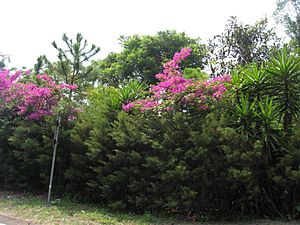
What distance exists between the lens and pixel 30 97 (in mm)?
11461

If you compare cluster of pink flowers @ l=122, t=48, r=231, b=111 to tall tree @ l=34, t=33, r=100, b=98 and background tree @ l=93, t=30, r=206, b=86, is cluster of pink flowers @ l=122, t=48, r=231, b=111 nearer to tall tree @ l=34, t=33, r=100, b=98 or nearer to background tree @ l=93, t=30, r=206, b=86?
tall tree @ l=34, t=33, r=100, b=98

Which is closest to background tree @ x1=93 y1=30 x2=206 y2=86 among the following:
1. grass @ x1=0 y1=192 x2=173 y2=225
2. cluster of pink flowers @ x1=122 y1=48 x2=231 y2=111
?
cluster of pink flowers @ x1=122 y1=48 x2=231 y2=111

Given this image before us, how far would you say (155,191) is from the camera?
792cm

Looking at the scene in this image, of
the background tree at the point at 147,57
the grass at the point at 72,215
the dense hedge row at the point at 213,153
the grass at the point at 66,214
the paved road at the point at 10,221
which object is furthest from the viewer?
the background tree at the point at 147,57

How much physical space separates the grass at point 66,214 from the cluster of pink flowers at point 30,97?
3.21 metres

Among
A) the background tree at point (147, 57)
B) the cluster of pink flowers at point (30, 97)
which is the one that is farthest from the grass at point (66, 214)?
the background tree at point (147, 57)

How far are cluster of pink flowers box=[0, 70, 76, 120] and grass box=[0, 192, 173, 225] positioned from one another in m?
3.21

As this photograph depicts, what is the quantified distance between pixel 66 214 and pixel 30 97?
509 centimetres

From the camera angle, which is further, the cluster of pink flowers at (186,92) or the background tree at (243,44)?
the background tree at (243,44)

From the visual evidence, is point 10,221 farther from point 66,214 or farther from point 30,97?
point 30,97

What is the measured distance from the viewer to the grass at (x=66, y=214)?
732 cm

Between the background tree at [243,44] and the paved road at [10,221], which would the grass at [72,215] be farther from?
the background tree at [243,44]

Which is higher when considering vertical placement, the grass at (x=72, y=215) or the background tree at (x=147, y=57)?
the background tree at (x=147, y=57)

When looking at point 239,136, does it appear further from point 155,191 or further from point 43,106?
point 43,106
